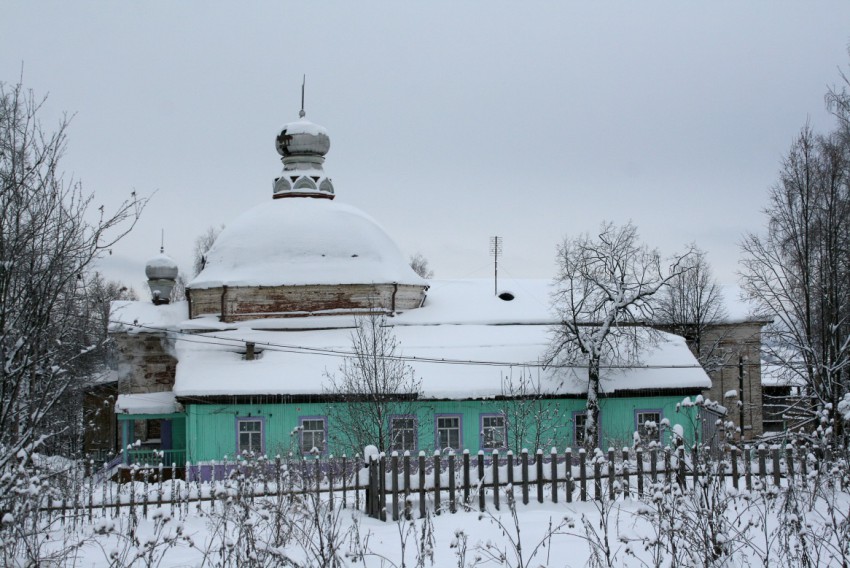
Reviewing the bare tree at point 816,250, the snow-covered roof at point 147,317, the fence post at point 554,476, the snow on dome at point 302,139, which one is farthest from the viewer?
the snow on dome at point 302,139

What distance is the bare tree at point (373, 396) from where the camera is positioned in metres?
19.0

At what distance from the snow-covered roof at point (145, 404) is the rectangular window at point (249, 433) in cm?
346

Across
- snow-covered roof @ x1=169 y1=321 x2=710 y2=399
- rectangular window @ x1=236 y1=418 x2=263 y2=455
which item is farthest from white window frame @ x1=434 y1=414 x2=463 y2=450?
rectangular window @ x1=236 y1=418 x2=263 y2=455

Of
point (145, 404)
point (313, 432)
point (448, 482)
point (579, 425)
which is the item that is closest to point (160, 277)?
point (145, 404)

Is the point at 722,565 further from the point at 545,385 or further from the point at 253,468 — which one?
the point at 545,385

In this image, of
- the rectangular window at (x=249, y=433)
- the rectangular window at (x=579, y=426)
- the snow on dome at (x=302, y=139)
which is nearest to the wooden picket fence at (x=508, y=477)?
the rectangular window at (x=249, y=433)

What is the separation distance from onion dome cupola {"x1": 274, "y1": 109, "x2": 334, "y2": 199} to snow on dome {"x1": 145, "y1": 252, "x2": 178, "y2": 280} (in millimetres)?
4500

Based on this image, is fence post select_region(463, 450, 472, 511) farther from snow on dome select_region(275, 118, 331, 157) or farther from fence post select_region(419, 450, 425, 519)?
snow on dome select_region(275, 118, 331, 157)

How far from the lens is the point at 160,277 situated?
31.3 metres

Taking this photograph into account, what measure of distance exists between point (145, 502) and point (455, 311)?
1947 cm

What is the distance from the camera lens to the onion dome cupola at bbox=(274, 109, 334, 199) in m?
32.0

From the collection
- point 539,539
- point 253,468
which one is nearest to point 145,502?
point 253,468

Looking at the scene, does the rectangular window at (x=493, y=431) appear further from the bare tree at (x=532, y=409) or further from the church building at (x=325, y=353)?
the bare tree at (x=532, y=409)

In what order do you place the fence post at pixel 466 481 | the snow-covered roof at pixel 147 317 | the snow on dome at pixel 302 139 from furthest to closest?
the snow on dome at pixel 302 139, the snow-covered roof at pixel 147 317, the fence post at pixel 466 481
